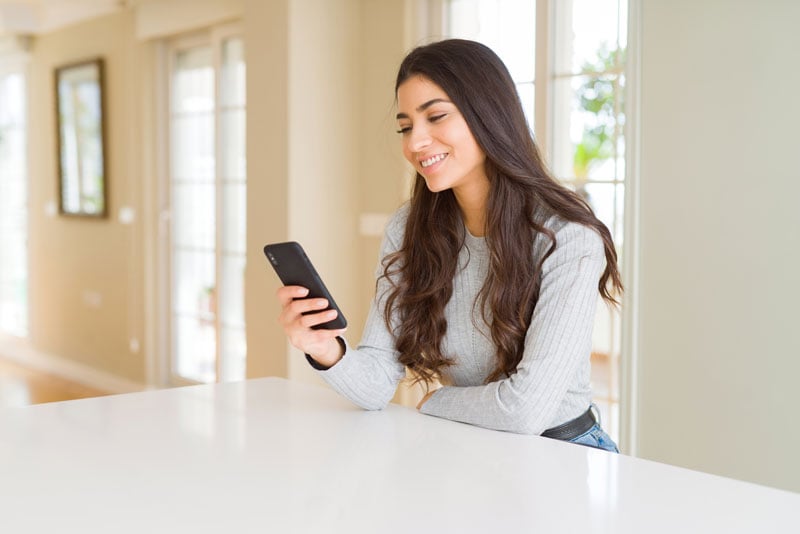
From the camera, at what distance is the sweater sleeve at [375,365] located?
1.59 m

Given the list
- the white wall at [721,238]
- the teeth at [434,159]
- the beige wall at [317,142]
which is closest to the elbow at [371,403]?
the teeth at [434,159]

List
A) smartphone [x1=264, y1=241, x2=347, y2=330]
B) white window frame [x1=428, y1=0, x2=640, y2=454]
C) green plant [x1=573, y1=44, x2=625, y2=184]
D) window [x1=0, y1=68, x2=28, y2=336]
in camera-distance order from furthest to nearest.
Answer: window [x1=0, y1=68, x2=28, y2=336] → green plant [x1=573, y1=44, x2=625, y2=184] → white window frame [x1=428, y1=0, x2=640, y2=454] → smartphone [x1=264, y1=241, x2=347, y2=330]

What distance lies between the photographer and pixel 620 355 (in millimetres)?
3061

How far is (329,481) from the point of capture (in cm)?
113

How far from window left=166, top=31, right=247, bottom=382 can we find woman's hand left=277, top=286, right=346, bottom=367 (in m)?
3.23

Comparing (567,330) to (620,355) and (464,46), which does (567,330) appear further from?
(620,355)

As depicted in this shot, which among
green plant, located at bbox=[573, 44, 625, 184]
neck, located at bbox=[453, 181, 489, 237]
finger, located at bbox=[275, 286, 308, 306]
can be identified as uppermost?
green plant, located at bbox=[573, 44, 625, 184]

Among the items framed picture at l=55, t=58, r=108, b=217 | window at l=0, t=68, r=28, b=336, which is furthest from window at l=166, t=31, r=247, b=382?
window at l=0, t=68, r=28, b=336

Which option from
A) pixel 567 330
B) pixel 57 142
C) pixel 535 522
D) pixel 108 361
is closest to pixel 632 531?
pixel 535 522

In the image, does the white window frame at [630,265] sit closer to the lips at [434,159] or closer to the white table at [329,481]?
the lips at [434,159]

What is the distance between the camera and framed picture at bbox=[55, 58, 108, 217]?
5.63 m

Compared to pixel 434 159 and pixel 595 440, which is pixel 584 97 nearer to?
pixel 434 159

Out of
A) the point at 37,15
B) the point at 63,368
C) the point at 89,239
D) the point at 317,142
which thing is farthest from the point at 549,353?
the point at 37,15

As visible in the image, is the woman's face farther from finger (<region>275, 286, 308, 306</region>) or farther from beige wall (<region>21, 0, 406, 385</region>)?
beige wall (<region>21, 0, 406, 385</region>)
